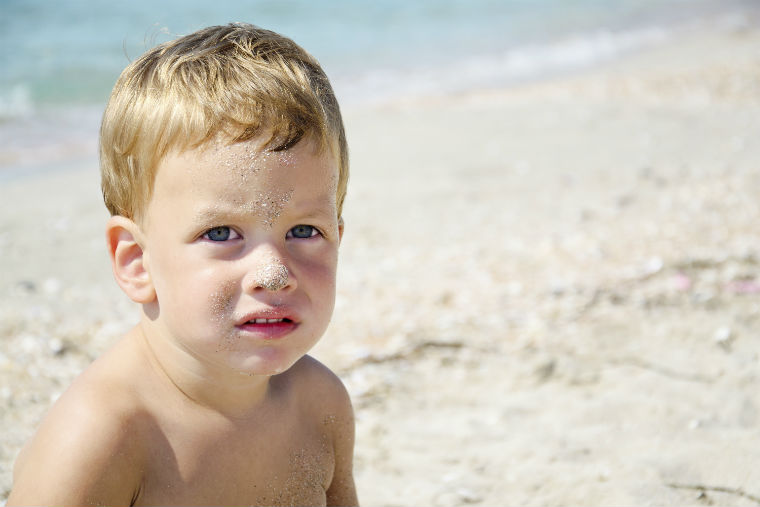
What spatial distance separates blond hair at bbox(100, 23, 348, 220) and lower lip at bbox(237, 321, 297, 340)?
387 mm

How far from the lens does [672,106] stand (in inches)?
338

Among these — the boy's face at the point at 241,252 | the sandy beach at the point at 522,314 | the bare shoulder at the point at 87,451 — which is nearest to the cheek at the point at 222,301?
the boy's face at the point at 241,252

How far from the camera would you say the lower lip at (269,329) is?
1.82 m

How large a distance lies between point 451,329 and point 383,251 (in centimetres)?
131

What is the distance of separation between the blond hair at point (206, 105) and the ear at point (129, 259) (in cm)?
4

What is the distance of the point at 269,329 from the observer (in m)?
1.83

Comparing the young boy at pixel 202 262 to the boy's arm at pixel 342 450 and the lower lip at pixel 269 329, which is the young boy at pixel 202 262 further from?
the boy's arm at pixel 342 450

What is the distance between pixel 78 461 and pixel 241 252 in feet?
1.96

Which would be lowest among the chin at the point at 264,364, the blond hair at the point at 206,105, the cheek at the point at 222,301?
the chin at the point at 264,364

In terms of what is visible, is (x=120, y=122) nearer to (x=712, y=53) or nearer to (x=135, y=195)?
(x=135, y=195)

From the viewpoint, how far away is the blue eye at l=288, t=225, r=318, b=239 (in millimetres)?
1895

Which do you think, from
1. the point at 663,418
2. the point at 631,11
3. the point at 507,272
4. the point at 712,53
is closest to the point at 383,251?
the point at 507,272

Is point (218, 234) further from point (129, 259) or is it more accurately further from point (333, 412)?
point (333, 412)

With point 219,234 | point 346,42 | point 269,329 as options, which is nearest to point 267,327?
point 269,329
